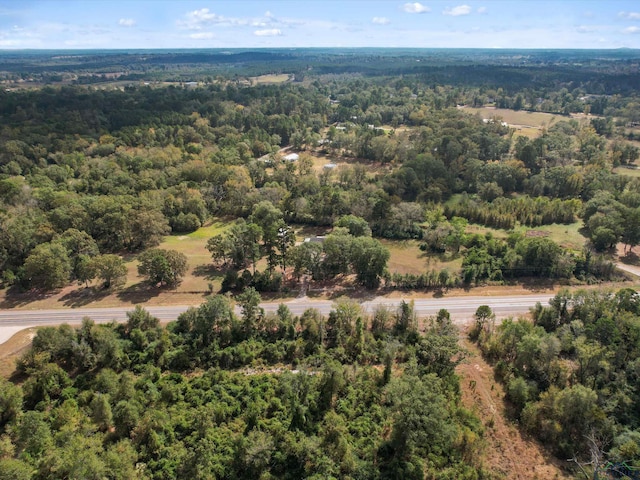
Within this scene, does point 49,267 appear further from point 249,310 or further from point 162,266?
point 249,310

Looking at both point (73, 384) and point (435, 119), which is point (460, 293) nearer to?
point (73, 384)

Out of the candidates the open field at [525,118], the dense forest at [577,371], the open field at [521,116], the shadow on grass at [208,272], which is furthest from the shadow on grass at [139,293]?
the open field at [521,116]

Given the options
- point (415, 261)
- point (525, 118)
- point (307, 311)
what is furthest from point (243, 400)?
point (525, 118)

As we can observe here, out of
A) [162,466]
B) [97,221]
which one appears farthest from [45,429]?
[97,221]

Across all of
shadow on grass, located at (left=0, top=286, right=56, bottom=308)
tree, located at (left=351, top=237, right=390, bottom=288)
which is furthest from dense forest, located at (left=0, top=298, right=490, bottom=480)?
shadow on grass, located at (left=0, top=286, right=56, bottom=308)

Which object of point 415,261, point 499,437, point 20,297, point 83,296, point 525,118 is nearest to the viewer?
point 499,437

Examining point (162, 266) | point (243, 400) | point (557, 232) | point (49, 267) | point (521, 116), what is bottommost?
point (243, 400)
